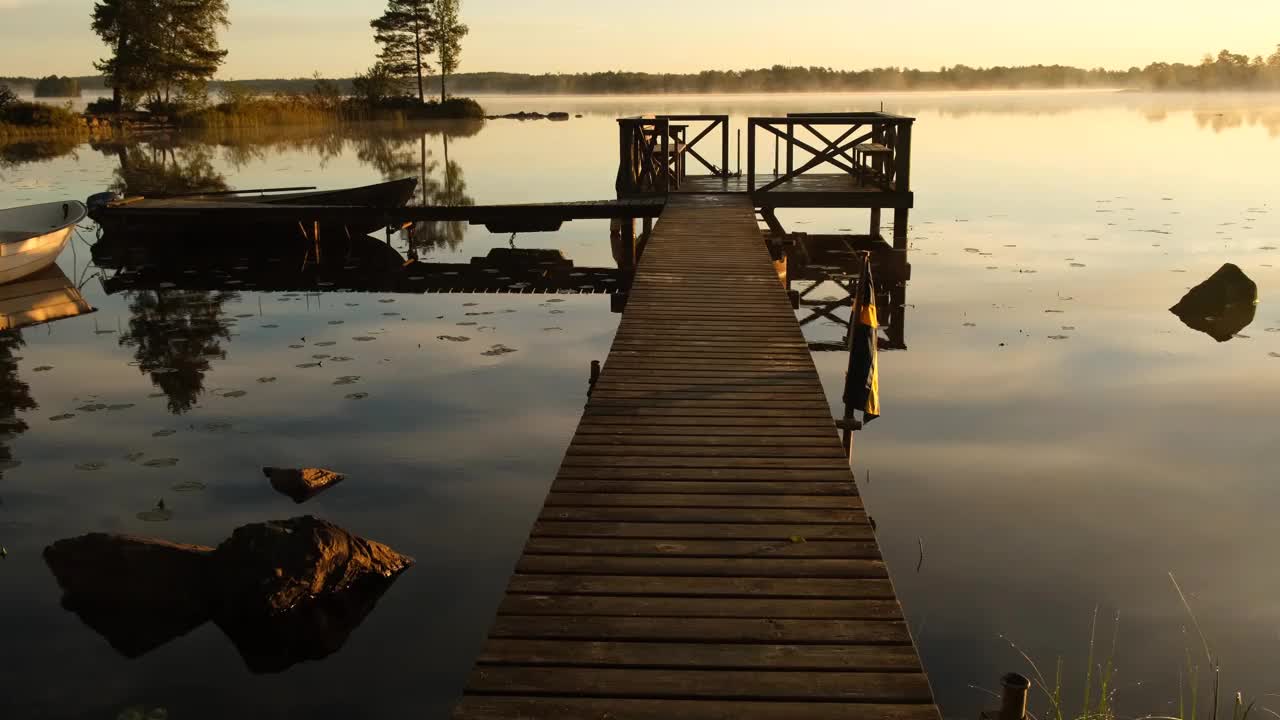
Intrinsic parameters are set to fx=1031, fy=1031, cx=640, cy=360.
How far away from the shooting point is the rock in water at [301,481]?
8930 millimetres

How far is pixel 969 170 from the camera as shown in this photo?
41.8m

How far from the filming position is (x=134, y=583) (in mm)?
7090

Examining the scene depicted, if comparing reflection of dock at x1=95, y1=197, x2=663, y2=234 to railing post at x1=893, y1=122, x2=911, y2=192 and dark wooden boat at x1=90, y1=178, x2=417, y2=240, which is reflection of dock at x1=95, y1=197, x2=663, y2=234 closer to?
dark wooden boat at x1=90, y1=178, x2=417, y2=240

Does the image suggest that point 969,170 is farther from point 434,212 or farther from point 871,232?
point 434,212

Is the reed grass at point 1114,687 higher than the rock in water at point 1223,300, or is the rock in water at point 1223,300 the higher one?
the rock in water at point 1223,300

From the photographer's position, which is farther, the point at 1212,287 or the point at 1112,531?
the point at 1212,287

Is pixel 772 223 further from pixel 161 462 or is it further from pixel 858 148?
pixel 161 462

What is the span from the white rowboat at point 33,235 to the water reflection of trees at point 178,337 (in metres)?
2.18

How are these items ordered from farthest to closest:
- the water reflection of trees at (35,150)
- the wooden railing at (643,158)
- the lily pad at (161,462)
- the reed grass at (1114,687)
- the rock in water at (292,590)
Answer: the water reflection of trees at (35,150)
the wooden railing at (643,158)
the lily pad at (161,462)
the rock in water at (292,590)
the reed grass at (1114,687)

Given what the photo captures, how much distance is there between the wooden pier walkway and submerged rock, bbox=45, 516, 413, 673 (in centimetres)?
178

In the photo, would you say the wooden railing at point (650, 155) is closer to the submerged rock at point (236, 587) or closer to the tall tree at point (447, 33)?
the submerged rock at point (236, 587)

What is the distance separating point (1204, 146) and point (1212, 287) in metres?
44.1

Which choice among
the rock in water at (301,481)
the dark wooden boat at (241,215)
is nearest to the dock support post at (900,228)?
the dark wooden boat at (241,215)

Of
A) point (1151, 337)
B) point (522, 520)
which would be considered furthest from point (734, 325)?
point (1151, 337)
